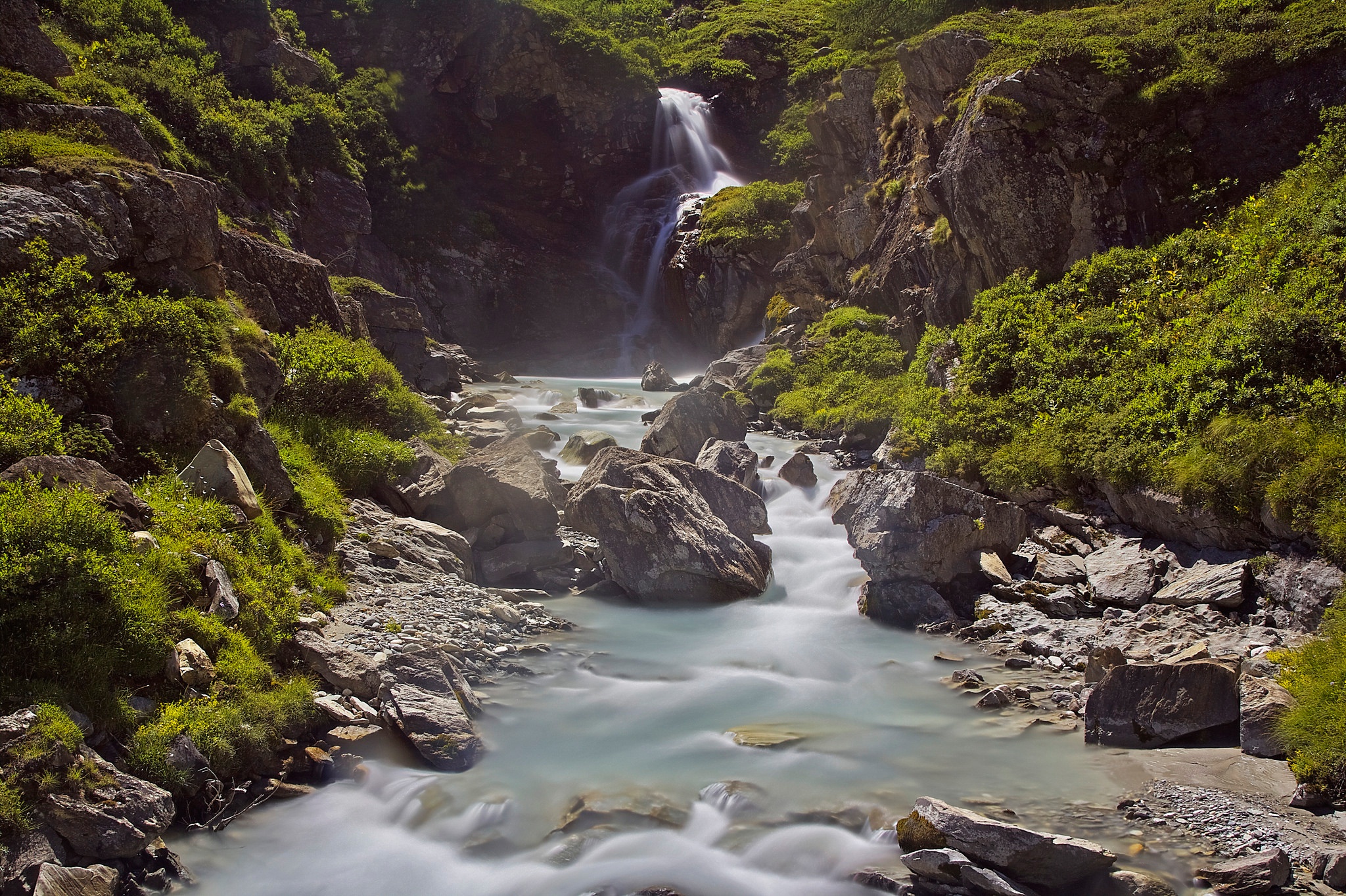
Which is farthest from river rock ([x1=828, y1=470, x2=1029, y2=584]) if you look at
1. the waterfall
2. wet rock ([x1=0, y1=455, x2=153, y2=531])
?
the waterfall

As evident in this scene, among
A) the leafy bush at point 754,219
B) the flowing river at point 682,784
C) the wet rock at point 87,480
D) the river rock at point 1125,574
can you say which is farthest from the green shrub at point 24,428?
the leafy bush at point 754,219

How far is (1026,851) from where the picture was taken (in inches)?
241

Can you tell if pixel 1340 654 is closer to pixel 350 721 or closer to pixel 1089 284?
pixel 350 721

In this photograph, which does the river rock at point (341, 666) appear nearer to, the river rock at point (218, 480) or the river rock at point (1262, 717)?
the river rock at point (218, 480)

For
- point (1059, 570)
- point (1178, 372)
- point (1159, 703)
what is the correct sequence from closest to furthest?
point (1159, 703) → point (1059, 570) → point (1178, 372)

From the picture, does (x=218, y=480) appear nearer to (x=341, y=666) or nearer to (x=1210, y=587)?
(x=341, y=666)

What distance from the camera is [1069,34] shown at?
858 inches

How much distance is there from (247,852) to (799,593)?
9194mm

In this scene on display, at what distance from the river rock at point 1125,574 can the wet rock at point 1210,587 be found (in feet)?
0.79

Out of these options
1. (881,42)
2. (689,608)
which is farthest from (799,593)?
(881,42)

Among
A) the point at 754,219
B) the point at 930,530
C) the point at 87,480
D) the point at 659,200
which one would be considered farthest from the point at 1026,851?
the point at 659,200

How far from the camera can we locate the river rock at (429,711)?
325 inches

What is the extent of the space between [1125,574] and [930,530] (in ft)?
9.05

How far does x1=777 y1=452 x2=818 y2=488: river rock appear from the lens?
1820 centimetres
